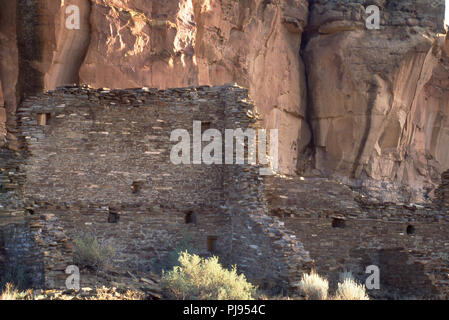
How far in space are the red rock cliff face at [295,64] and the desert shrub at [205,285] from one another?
1040 cm

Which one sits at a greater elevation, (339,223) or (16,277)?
(339,223)

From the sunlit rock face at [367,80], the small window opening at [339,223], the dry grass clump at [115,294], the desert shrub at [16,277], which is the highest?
the sunlit rock face at [367,80]

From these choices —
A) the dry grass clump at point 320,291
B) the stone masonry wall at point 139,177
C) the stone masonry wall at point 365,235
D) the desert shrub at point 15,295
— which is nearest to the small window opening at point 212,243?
the stone masonry wall at point 139,177

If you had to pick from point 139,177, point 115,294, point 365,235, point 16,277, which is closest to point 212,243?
point 139,177

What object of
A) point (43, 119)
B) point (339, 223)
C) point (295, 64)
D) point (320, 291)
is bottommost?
point (320, 291)

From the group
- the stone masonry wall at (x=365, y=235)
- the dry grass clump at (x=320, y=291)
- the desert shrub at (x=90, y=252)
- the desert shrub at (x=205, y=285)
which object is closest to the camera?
the desert shrub at (x=205, y=285)

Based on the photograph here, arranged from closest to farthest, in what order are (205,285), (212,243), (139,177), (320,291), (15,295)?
(15,295)
(205,285)
(320,291)
(139,177)
(212,243)

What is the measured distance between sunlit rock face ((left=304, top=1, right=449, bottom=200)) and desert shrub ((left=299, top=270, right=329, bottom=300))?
1698 centimetres

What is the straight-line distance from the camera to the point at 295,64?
1117 inches

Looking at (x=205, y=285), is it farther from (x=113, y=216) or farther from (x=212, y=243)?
(x=113, y=216)

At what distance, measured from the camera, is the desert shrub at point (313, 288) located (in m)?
11.4

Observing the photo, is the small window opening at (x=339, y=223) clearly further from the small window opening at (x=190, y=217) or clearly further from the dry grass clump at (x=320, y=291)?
the small window opening at (x=190, y=217)

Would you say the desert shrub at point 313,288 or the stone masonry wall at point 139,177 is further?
the stone masonry wall at point 139,177

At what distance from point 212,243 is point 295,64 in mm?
15901
